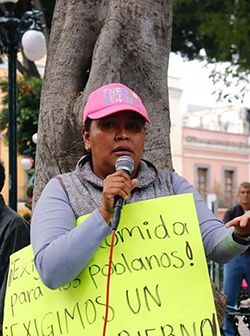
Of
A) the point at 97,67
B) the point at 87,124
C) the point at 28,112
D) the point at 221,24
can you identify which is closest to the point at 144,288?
the point at 87,124

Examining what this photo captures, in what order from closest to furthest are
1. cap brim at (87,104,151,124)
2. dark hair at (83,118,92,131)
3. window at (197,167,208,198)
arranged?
cap brim at (87,104,151,124), dark hair at (83,118,92,131), window at (197,167,208,198)

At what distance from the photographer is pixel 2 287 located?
3213 millimetres

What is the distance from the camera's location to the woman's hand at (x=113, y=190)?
2092 mm

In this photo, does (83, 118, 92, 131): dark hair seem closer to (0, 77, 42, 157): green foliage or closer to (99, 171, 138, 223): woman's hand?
(99, 171, 138, 223): woman's hand

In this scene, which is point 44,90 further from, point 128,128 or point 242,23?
point 242,23

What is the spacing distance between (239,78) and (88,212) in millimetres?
9422

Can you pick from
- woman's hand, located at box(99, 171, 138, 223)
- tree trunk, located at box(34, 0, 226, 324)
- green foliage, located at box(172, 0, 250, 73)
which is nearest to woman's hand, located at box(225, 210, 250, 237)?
woman's hand, located at box(99, 171, 138, 223)

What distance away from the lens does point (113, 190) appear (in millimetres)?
2090

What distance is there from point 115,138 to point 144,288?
0.48 m

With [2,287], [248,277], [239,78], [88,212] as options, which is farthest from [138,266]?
[239,78]

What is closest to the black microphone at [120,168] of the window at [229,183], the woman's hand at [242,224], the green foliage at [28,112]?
the woman's hand at [242,224]

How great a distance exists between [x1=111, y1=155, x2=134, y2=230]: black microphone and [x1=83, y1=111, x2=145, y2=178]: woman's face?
0.05 m

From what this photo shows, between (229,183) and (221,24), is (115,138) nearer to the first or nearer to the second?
(221,24)

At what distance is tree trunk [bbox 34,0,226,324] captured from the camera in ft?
13.1
